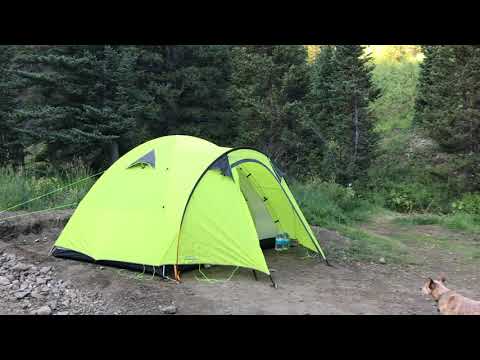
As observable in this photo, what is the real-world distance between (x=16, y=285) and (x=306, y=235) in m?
3.99

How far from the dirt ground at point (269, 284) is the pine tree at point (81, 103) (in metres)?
5.24

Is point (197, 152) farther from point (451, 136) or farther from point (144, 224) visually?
point (451, 136)

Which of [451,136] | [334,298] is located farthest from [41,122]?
[451,136]

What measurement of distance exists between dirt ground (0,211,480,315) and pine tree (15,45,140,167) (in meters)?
5.24

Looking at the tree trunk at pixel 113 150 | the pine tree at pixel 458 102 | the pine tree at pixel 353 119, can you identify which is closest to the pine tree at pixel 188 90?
the tree trunk at pixel 113 150

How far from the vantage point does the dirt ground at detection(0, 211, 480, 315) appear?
189 inches

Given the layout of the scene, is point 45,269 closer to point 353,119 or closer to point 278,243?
point 278,243

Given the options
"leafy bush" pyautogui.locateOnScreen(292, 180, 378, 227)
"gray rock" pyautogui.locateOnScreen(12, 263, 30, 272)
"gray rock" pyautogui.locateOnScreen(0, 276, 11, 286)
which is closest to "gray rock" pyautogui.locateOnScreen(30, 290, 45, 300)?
"gray rock" pyautogui.locateOnScreen(0, 276, 11, 286)

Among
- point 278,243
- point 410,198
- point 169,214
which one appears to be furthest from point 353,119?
point 169,214

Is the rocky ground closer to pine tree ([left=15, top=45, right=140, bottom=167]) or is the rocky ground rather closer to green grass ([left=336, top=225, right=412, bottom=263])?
green grass ([left=336, top=225, right=412, bottom=263])

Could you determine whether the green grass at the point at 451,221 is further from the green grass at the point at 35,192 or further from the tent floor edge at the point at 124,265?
the green grass at the point at 35,192

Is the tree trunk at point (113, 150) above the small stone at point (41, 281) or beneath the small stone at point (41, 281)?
above

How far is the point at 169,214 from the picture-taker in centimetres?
573

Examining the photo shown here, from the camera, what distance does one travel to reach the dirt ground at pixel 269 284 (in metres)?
4.80
